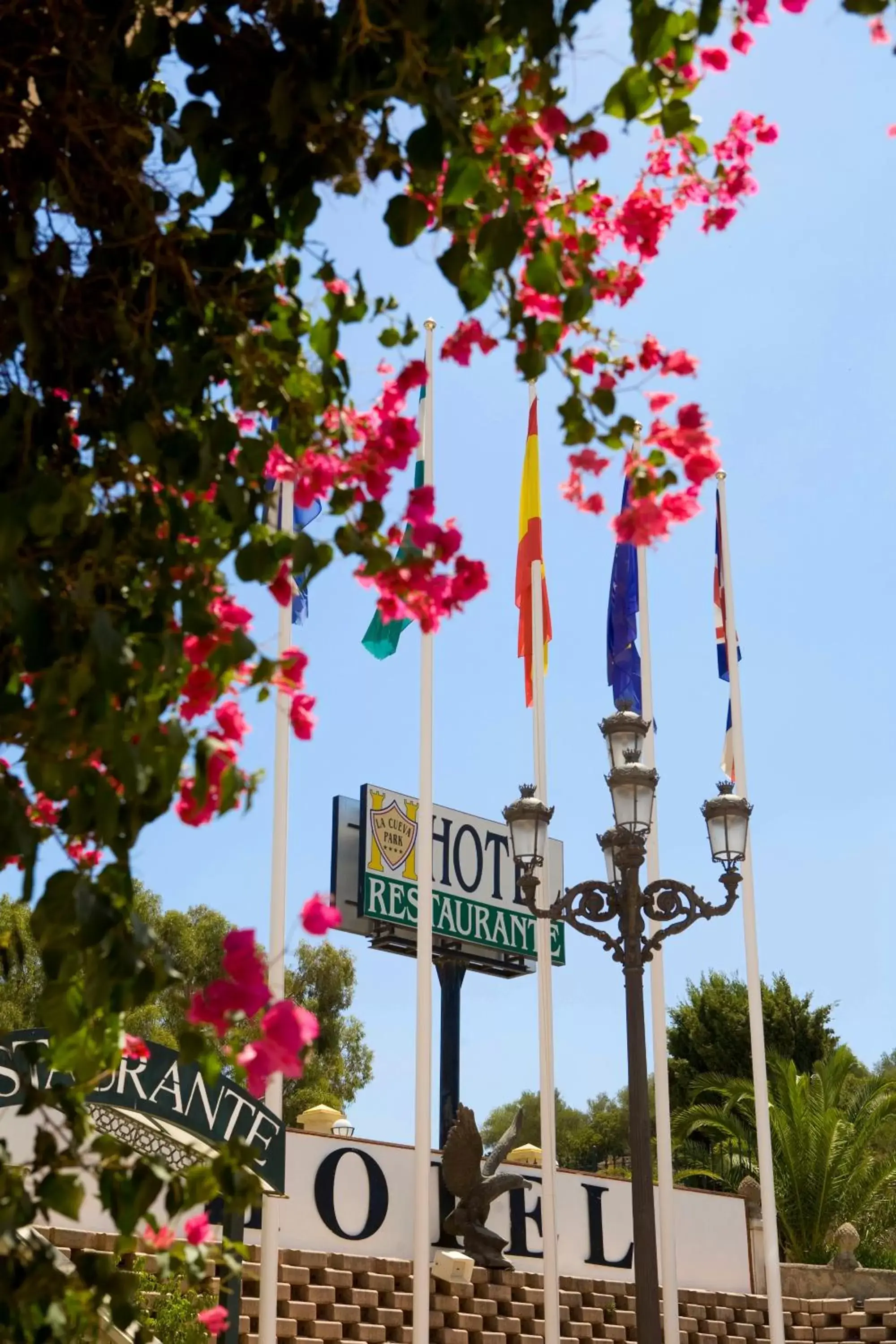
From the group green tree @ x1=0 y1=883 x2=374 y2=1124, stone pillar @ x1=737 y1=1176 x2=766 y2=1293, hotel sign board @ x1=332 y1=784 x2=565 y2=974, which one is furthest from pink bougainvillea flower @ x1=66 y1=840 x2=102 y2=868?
green tree @ x1=0 y1=883 x2=374 y2=1124

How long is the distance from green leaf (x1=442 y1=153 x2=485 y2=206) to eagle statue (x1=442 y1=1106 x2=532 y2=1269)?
1572cm

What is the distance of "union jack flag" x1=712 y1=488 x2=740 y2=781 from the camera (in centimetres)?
1825

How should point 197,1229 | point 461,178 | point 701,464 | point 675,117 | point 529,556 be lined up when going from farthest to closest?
point 529,556 < point 197,1229 < point 701,464 < point 675,117 < point 461,178

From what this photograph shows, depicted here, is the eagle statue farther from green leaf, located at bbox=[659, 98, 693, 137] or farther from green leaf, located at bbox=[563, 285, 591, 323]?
green leaf, located at bbox=[659, 98, 693, 137]

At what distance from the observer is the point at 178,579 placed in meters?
2.99

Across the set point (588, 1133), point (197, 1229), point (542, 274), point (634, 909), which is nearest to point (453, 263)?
point (542, 274)

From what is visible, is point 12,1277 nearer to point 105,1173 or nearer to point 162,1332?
point 105,1173

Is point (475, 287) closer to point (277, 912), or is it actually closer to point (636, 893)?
point (636, 893)

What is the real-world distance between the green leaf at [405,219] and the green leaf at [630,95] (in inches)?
16.2

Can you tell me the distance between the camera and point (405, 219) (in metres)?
2.87

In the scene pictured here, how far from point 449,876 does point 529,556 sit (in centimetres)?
682

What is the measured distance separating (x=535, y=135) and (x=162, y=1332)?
11073 mm

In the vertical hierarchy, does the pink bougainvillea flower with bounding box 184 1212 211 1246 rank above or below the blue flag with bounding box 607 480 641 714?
below

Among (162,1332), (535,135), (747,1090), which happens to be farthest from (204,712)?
(747,1090)
